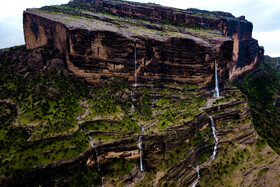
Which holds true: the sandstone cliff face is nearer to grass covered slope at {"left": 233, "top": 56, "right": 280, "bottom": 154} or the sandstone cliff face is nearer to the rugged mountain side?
grass covered slope at {"left": 233, "top": 56, "right": 280, "bottom": 154}

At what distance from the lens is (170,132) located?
36.5 m

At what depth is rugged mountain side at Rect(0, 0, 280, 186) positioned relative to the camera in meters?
30.1

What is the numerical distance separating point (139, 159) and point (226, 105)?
23049mm

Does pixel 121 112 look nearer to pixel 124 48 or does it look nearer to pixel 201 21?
pixel 124 48

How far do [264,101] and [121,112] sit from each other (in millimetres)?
56783

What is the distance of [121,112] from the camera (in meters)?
38.9

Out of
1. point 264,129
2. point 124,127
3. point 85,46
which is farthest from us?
point 264,129

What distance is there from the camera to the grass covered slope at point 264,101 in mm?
53359

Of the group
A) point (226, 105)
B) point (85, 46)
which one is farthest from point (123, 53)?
point (226, 105)

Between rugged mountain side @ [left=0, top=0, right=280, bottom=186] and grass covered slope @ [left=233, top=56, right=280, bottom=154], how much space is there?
463 inches

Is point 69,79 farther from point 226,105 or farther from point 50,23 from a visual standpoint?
point 226,105

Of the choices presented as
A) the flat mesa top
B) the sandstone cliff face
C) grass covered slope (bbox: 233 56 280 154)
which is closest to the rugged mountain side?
the flat mesa top

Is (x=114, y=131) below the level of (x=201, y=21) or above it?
below

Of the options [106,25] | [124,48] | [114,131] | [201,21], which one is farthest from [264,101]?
[114,131]
